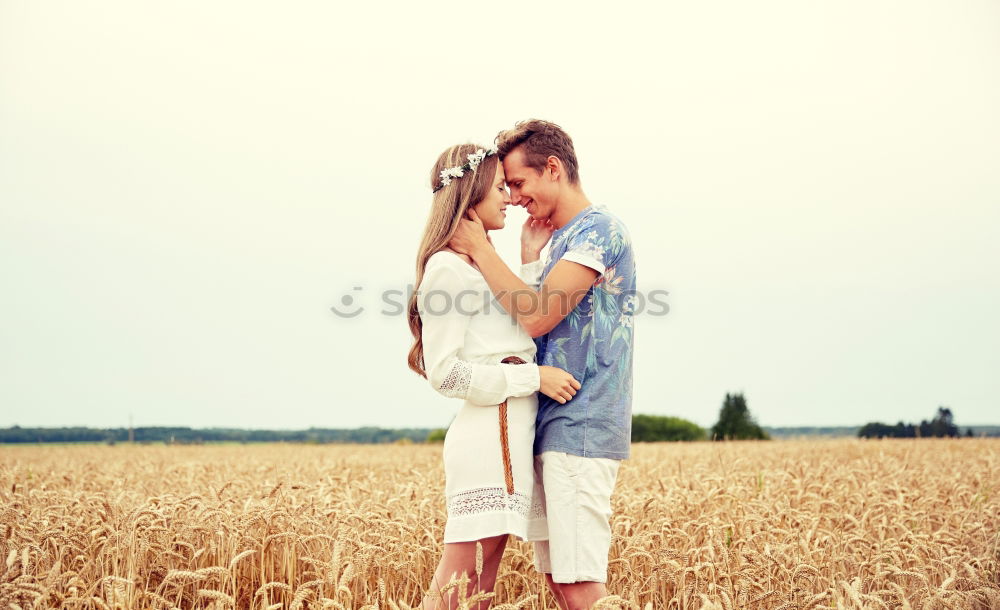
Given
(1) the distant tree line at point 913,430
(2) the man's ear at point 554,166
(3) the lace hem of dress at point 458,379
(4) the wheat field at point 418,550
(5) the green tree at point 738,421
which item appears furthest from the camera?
(5) the green tree at point 738,421

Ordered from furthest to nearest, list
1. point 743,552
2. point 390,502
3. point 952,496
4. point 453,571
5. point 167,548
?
point 952,496
point 390,502
point 167,548
point 743,552
point 453,571

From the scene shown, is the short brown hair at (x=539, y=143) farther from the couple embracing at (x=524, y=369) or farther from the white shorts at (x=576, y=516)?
the white shorts at (x=576, y=516)

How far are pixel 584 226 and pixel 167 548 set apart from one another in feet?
9.43

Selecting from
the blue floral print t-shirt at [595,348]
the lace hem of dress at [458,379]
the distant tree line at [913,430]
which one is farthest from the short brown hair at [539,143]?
the distant tree line at [913,430]

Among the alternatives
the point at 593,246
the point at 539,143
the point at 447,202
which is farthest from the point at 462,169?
the point at 593,246

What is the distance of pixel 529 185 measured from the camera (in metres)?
3.42

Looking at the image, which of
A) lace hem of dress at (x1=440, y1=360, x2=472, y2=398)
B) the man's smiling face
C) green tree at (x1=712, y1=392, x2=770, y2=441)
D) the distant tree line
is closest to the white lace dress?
lace hem of dress at (x1=440, y1=360, x2=472, y2=398)

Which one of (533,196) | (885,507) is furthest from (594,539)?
(885,507)

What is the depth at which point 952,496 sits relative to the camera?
23.6ft

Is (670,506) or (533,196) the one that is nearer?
(533,196)

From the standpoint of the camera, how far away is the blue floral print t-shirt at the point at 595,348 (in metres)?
3.15

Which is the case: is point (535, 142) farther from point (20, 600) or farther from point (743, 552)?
point (20, 600)

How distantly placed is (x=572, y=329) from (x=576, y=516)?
0.76 metres

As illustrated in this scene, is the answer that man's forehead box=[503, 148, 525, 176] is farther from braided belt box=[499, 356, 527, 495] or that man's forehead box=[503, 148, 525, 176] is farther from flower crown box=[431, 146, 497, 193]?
braided belt box=[499, 356, 527, 495]
